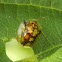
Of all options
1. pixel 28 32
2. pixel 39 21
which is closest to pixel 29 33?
pixel 28 32

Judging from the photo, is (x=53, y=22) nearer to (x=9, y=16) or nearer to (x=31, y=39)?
(x=31, y=39)

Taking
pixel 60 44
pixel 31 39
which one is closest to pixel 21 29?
pixel 31 39

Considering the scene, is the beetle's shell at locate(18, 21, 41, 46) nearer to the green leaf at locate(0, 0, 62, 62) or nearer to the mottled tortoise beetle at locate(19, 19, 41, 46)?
the mottled tortoise beetle at locate(19, 19, 41, 46)

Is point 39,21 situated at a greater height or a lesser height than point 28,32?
greater

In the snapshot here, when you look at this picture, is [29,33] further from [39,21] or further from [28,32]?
[39,21]

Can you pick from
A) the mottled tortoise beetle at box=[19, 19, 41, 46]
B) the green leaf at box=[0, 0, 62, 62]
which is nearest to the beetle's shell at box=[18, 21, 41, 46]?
the mottled tortoise beetle at box=[19, 19, 41, 46]

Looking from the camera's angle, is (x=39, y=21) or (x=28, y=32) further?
(x=39, y=21)
